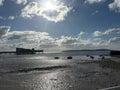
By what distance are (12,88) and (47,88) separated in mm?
3390

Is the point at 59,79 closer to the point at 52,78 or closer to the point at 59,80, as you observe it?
the point at 59,80

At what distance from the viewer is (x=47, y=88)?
20750mm

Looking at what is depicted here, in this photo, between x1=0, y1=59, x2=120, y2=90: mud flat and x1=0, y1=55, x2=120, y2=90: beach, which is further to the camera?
x1=0, y1=55, x2=120, y2=90: beach

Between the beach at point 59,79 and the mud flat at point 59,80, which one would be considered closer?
the mud flat at point 59,80

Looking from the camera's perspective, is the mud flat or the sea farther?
the sea

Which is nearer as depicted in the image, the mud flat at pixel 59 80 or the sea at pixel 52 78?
the mud flat at pixel 59 80

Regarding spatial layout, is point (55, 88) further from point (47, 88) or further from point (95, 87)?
point (95, 87)

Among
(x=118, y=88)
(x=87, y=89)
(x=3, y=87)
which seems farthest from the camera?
(x=3, y=87)

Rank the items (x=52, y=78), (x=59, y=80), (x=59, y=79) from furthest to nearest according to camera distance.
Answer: (x=52, y=78), (x=59, y=79), (x=59, y=80)

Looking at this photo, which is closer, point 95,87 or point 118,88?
point 118,88

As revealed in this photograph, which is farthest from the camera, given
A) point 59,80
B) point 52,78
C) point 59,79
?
point 52,78

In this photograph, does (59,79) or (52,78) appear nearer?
(59,79)

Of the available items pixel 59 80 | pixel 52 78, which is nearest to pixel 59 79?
pixel 59 80

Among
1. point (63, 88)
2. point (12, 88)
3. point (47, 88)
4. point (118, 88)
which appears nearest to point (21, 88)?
point (12, 88)
